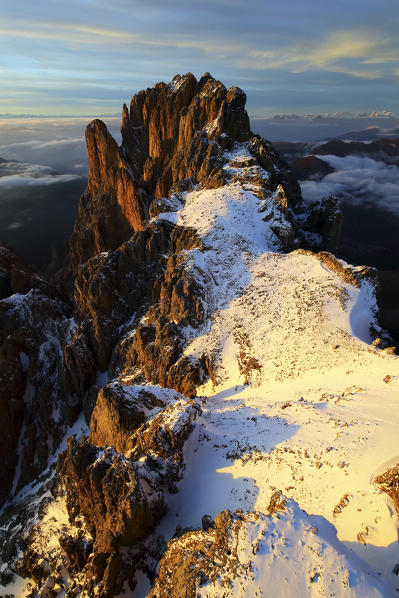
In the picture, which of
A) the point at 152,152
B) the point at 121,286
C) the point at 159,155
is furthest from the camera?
the point at 152,152

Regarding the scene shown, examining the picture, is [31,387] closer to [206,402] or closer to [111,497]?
[206,402]

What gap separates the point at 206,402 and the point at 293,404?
24.6 feet

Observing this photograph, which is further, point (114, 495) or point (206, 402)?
point (206, 402)

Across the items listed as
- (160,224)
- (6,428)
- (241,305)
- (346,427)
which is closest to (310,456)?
(346,427)

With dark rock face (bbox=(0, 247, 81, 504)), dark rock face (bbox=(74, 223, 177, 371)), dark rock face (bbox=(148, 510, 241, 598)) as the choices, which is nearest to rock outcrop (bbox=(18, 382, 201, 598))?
dark rock face (bbox=(148, 510, 241, 598))

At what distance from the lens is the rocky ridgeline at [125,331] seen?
17.8m

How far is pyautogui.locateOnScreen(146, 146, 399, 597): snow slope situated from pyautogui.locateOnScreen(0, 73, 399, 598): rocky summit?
0.10 metres

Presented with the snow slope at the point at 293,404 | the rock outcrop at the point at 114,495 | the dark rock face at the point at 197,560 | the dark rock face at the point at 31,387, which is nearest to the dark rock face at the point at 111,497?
the rock outcrop at the point at 114,495

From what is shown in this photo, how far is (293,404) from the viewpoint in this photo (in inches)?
816

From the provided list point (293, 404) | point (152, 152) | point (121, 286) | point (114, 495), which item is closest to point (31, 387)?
point (121, 286)

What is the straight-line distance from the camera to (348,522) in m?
12.9

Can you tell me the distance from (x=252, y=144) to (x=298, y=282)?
3241 cm

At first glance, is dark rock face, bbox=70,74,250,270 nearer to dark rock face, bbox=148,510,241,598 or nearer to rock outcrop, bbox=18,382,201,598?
rock outcrop, bbox=18,382,201,598

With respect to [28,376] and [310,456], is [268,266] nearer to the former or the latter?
[310,456]
